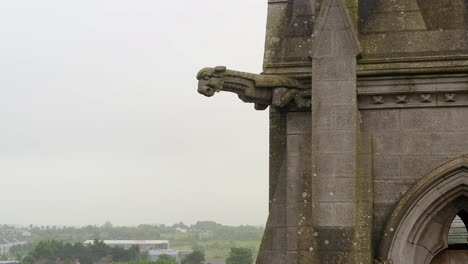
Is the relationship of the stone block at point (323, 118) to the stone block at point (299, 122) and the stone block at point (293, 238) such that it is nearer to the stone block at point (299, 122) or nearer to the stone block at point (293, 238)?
the stone block at point (299, 122)

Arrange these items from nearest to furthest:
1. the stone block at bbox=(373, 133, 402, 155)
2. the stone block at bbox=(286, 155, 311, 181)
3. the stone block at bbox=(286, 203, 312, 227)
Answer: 1. the stone block at bbox=(373, 133, 402, 155)
2. the stone block at bbox=(286, 203, 312, 227)
3. the stone block at bbox=(286, 155, 311, 181)

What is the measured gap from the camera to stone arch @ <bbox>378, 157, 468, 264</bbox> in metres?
8.80

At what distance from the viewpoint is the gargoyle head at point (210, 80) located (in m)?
9.26

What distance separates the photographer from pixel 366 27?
9.48m

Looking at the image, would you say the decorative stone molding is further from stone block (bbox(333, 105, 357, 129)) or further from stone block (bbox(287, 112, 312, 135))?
stone block (bbox(287, 112, 312, 135))

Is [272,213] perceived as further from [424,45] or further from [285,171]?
[424,45]

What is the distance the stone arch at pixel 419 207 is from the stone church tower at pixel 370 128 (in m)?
0.01

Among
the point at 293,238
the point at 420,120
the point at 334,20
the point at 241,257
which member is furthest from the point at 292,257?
the point at 241,257

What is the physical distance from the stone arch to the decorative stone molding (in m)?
0.77

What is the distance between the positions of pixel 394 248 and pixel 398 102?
1.76 metres

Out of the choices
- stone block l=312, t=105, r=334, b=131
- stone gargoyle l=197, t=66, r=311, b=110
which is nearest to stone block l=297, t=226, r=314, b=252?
stone block l=312, t=105, r=334, b=131

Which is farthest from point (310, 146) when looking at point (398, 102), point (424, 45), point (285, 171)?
Result: point (424, 45)

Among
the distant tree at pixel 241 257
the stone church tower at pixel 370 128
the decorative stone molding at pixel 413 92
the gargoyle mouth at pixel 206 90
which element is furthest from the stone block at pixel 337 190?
the distant tree at pixel 241 257

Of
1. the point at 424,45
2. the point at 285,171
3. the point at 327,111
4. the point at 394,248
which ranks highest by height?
the point at 424,45
